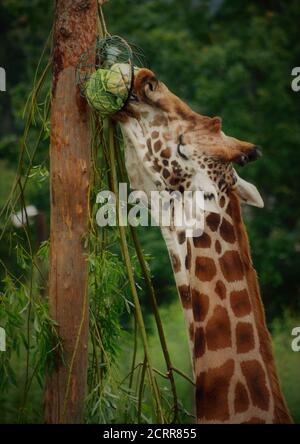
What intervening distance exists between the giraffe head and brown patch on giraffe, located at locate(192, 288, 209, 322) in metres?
0.43

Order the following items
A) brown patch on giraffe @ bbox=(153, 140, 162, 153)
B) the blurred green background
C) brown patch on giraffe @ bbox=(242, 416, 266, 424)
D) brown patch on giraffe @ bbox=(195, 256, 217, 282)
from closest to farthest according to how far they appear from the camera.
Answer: brown patch on giraffe @ bbox=(242, 416, 266, 424)
brown patch on giraffe @ bbox=(195, 256, 217, 282)
brown patch on giraffe @ bbox=(153, 140, 162, 153)
the blurred green background

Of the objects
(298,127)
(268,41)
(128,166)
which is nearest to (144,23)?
(268,41)

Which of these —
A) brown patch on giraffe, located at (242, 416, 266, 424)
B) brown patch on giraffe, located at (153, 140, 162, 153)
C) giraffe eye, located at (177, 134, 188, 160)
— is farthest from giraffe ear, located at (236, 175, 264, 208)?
brown patch on giraffe, located at (242, 416, 266, 424)

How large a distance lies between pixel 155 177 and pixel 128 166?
0.17m

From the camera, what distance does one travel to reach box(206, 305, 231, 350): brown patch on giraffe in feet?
13.6

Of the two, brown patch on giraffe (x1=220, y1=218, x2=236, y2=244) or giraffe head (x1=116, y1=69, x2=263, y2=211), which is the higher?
giraffe head (x1=116, y1=69, x2=263, y2=211)

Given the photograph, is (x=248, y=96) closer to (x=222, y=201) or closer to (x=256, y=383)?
(x=222, y=201)

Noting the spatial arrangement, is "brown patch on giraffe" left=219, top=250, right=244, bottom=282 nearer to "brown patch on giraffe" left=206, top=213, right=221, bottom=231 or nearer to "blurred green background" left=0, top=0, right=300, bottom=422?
"brown patch on giraffe" left=206, top=213, right=221, bottom=231

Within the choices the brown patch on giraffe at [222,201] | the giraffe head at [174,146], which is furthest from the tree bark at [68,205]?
the brown patch on giraffe at [222,201]

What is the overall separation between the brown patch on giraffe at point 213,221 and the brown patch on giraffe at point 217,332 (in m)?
0.35

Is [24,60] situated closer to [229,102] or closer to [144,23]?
[144,23]

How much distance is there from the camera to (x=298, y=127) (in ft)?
39.0

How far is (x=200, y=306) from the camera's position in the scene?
415 centimetres

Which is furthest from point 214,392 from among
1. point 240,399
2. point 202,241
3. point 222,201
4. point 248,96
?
point 248,96
